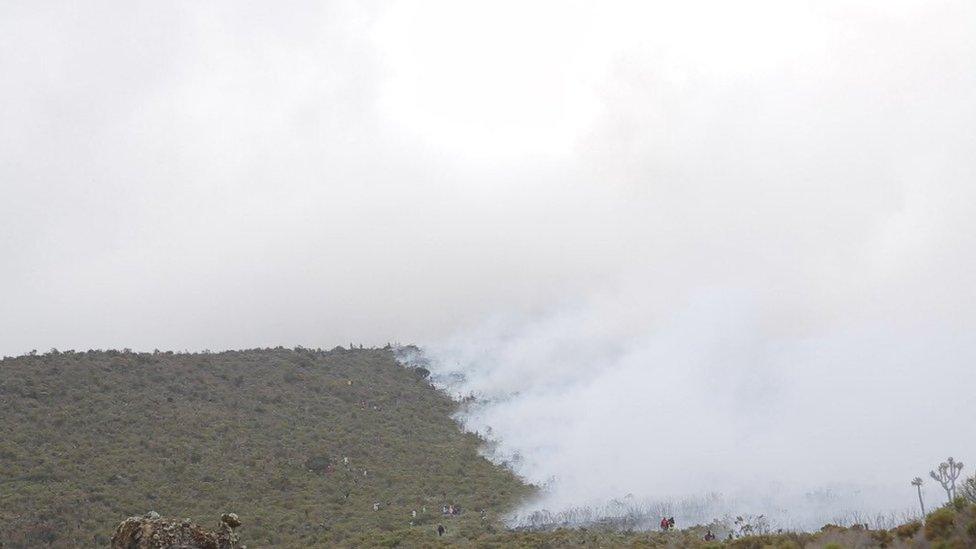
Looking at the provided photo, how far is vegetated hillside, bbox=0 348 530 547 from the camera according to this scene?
147ft

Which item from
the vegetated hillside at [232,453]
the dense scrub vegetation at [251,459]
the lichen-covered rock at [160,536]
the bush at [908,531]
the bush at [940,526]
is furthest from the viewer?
the vegetated hillside at [232,453]

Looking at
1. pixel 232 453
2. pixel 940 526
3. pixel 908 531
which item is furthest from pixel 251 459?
pixel 940 526

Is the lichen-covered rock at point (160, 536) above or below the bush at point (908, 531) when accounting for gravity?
above

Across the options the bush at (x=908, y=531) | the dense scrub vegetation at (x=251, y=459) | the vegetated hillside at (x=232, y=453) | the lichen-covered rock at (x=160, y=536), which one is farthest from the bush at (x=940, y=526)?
the vegetated hillside at (x=232, y=453)

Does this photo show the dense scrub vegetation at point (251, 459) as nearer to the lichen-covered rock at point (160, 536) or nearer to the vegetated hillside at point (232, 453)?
the vegetated hillside at point (232, 453)

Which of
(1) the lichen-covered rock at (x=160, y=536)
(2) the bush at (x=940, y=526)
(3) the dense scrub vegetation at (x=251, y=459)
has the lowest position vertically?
(2) the bush at (x=940, y=526)

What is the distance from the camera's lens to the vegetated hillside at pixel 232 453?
44844mm

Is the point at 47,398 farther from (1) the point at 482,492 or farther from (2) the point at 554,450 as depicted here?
(2) the point at 554,450

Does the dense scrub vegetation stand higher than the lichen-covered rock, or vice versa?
the dense scrub vegetation

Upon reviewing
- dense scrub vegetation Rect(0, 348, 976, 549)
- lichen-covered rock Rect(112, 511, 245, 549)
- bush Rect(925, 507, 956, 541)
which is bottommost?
bush Rect(925, 507, 956, 541)

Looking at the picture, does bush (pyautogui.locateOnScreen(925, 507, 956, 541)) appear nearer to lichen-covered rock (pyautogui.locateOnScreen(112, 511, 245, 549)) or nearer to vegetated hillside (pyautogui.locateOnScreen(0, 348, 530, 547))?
lichen-covered rock (pyautogui.locateOnScreen(112, 511, 245, 549))

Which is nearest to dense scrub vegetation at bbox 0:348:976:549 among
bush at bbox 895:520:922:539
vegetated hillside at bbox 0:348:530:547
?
vegetated hillside at bbox 0:348:530:547

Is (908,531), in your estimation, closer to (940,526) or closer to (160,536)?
(940,526)

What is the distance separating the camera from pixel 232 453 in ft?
191
